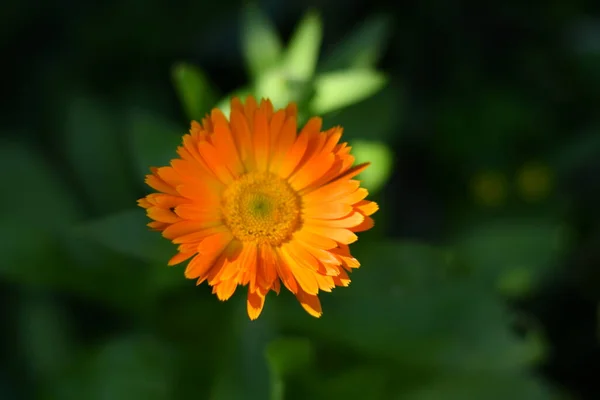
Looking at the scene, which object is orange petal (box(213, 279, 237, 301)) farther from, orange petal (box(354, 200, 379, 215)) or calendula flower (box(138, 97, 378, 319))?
orange petal (box(354, 200, 379, 215))

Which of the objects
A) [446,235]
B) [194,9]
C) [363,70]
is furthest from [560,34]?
[194,9]

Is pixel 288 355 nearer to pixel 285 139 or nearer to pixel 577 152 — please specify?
pixel 285 139

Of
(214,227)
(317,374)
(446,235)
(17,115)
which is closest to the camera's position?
(214,227)

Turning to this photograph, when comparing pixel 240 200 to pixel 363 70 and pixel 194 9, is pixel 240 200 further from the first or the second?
pixel 194 9

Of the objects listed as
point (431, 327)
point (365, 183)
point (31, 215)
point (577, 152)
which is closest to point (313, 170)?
point (365, 183)

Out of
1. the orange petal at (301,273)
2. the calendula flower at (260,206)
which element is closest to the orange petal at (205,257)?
the calendula flower at (260,206)

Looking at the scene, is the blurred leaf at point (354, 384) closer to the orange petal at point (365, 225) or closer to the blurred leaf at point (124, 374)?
the blurred leaf at point (124, 374)
